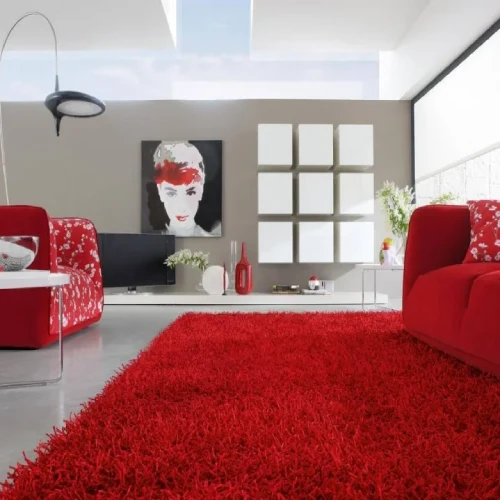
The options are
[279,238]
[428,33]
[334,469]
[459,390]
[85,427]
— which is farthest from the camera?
[279,238]

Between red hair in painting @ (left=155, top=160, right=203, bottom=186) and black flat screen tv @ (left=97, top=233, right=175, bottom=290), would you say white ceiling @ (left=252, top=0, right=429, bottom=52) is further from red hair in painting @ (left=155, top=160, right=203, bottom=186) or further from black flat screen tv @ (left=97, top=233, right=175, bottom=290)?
black flat screen tv @ (left=97, top=233, right=175, bottom=290)

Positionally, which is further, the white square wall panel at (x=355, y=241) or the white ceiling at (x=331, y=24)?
the white square wall panel at (x=355, y=241)

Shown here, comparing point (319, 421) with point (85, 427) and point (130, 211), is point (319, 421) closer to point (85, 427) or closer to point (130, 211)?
point (85, 427)

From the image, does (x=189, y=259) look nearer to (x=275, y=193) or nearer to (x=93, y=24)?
(x=275, y=193)

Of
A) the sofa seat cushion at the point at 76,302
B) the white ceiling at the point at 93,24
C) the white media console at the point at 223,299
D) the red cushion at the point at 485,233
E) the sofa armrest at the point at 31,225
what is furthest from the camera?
the white media console at the point at 223,299

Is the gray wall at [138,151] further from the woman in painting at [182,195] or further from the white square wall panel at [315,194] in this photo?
the white square wall panel at [315,194]

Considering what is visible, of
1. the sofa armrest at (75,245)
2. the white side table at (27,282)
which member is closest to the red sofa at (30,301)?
the white side table at (27,282)

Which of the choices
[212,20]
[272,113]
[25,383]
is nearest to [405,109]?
[272,113]

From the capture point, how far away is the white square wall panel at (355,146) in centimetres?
566

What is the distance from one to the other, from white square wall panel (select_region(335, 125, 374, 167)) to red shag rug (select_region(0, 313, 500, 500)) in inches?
152

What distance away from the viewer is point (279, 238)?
223 inches

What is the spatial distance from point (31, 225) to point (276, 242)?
3.43 metres

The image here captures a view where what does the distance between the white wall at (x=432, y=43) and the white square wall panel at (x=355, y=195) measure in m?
1.23

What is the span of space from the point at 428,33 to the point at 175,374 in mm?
4739
